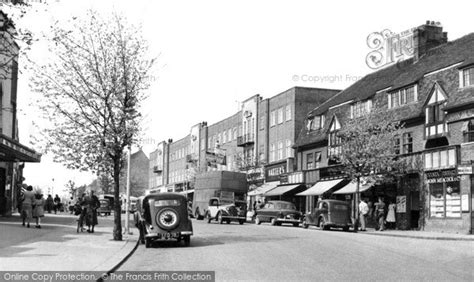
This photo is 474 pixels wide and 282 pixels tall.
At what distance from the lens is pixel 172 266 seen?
1322cm

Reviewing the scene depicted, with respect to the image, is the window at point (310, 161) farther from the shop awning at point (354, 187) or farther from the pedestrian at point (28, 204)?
the pedestrian at point (28, 204)

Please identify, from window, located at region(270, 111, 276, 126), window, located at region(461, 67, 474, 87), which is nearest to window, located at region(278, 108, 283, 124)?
window, located at region(270, 111, 276, 126)

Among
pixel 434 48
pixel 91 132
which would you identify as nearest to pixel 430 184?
pixel 434 48

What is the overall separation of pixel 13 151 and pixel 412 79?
23.0m

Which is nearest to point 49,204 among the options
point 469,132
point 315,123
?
Result: point 315,123

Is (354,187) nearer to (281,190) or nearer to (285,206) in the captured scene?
(285,206)

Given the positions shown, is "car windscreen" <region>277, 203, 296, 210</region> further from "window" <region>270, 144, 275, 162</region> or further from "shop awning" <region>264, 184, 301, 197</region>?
"window" <region>270, 144, 275, 162</region>

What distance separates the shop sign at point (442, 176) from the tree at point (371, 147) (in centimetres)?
210

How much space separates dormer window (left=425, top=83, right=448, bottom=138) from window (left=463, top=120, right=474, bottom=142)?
5.90ft

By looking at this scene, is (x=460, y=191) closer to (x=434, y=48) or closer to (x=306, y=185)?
(x=434, y=48)

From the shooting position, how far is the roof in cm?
3112

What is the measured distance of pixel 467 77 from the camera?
100ft

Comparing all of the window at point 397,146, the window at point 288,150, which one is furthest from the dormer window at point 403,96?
the window at point 288,150

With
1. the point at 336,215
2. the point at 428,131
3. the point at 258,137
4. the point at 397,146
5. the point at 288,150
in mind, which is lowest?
the point at 336,215
